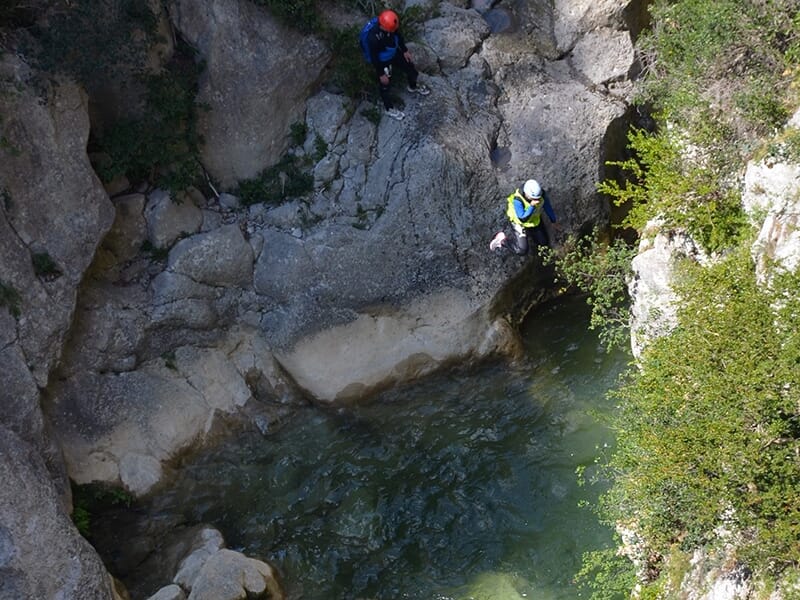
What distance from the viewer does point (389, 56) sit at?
12062 mm

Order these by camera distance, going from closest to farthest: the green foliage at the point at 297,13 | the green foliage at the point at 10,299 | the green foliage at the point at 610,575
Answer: the green foliage at the point at 610,575 → the green foliage at the point at 10,299 → the green foliage at the point at 297,13

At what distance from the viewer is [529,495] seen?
10.5 m

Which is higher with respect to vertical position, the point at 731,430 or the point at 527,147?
the point at 527,147

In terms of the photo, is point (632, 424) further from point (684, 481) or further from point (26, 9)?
point (26, 9)

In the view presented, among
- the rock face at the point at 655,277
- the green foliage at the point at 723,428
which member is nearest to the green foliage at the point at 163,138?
the rock face at the point at 655,277

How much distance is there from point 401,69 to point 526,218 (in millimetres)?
3235

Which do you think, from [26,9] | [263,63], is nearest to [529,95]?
[263,63]

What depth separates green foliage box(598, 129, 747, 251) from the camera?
9.38 meters

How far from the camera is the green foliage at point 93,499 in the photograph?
35.8ft

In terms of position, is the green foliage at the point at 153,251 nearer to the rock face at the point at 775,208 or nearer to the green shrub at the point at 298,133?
the green shrub at the point at 298,133

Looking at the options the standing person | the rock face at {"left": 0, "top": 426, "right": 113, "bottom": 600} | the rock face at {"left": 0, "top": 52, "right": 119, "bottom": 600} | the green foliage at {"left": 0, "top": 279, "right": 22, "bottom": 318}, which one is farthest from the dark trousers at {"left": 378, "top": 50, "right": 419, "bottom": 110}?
the rock face at {"left": 0, "top": 426, "right": 113, "bottom": 600}

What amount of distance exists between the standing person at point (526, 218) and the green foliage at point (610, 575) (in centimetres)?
483

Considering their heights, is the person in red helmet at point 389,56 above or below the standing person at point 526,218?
above

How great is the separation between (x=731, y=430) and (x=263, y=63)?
8854 millimetres
